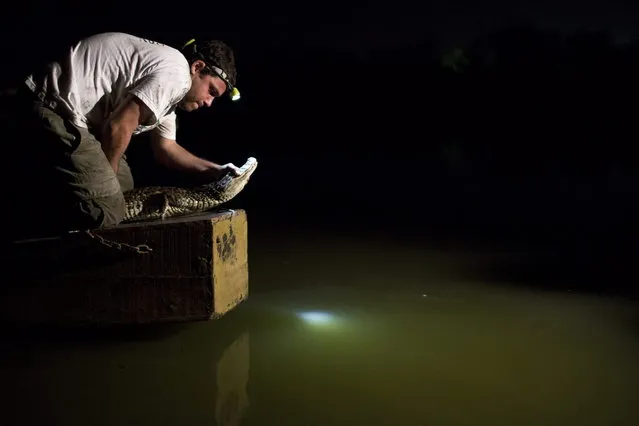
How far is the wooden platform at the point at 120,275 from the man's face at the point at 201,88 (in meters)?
0.71

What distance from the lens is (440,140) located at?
24109 mm

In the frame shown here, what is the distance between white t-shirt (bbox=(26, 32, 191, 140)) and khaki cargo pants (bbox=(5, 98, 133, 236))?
0.09 metres

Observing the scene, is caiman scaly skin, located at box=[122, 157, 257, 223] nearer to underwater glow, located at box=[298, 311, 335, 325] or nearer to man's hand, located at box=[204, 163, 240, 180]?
man's hand, located at box=[204, 163, 240, 180]

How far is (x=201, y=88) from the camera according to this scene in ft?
11.6

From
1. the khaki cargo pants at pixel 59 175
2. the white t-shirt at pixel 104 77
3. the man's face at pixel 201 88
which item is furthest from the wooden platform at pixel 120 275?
the man's face at pixel 201 88

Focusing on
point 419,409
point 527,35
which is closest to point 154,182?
point 419,409

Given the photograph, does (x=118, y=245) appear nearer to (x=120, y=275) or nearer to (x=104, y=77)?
(x=120, y=275)

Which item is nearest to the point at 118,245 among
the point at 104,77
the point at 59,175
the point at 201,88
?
the point at 59,175

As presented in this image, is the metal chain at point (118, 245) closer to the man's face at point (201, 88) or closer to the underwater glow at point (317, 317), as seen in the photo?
the man's face at point (201, 88)

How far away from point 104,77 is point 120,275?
0.94m

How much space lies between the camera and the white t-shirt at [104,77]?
3186mm

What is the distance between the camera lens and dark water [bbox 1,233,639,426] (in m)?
2.63

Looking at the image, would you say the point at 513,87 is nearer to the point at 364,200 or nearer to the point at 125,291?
the point at 364,200

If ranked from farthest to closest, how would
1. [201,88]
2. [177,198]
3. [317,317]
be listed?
[317,317]
[177,198]
[201,88]
